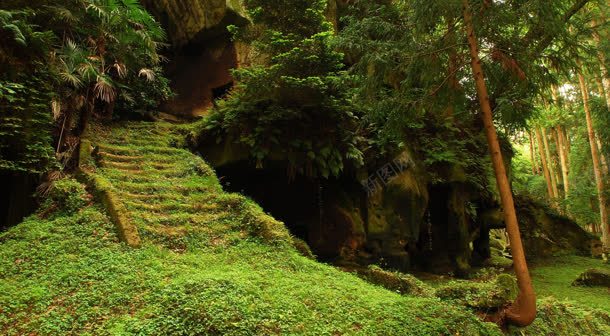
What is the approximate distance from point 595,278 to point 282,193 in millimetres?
9096

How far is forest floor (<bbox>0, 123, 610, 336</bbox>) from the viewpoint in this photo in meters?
4.09

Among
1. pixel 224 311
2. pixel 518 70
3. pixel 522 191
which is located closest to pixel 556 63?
pixel 518 70

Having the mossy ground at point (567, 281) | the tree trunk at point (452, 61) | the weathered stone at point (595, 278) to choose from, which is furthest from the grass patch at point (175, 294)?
the weathered stone at point (595, 278)

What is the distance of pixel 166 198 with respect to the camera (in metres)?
7.61

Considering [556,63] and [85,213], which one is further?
[85,213]

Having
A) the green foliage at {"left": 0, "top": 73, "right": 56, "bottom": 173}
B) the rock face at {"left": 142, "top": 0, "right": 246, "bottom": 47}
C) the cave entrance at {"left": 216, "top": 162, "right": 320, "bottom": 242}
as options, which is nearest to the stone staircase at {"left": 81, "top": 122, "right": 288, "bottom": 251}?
the green foliage at {"left": 0, "top": 73, "right": 56, "bottom": 173}

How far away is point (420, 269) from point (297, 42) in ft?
27.2

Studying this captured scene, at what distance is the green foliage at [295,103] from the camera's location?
8.33 metres

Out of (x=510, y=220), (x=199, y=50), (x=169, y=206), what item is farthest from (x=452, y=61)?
(x=199, y=50)

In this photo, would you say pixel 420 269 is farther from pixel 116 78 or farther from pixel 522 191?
pixel 116 78

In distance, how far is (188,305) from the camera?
4.16 meters

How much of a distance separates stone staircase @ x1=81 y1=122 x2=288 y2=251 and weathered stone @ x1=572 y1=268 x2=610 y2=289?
9192 mm

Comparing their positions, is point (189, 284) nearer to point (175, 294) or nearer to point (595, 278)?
point (175, 294)

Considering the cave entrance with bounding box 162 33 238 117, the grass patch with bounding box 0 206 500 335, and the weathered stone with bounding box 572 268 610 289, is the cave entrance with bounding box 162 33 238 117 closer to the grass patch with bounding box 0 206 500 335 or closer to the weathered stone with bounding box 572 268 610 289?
the grass patch with bounding box 0 206 500 335
